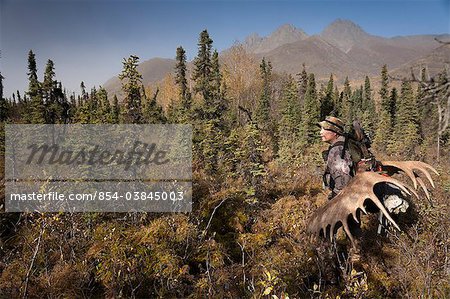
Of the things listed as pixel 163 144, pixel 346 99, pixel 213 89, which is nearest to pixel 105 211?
pixel 163 144

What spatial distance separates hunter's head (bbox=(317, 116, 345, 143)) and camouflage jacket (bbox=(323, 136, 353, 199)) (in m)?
0.11

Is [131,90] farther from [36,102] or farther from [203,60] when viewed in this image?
[36,102]

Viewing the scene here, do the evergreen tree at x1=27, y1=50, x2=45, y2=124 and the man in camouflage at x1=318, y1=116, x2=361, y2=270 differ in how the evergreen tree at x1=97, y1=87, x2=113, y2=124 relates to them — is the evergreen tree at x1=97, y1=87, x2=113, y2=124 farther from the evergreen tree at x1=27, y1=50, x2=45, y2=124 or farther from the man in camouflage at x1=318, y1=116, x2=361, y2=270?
the man in camouflage at x1=318, y1=116, x2=361, y2=270

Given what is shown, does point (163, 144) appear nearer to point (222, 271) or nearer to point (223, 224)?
point (223, 224)

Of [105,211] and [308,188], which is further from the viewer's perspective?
[308,188]

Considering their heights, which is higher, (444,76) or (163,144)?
(444,76)

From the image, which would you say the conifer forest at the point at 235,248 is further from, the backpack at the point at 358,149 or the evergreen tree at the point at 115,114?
the evergreen tree at the point at 115,114

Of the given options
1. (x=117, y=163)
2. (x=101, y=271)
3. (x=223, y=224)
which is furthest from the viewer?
(x=117, y=163)

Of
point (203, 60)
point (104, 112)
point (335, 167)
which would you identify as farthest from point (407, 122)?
point (335, 167)

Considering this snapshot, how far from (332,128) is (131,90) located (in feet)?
35.4

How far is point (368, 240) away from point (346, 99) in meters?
67.9

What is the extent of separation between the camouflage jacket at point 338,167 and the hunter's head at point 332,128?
0.38 feet

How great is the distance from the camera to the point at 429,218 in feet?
22.2

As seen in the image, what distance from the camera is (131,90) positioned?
13.6 m
